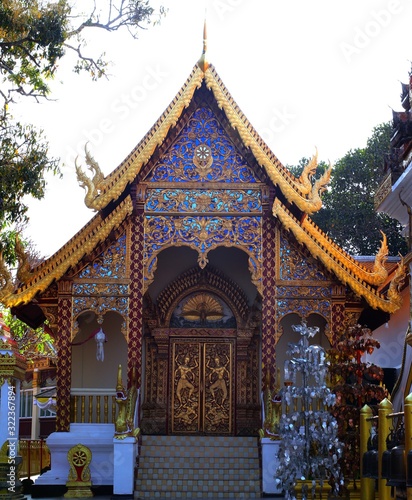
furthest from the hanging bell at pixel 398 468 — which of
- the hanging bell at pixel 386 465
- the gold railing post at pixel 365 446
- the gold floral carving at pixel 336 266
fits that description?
the gold floral carving at pixel 336 266

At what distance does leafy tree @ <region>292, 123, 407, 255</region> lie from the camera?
28.2 metres

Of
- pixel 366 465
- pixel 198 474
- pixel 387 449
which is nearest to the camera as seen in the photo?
pixel 387 449

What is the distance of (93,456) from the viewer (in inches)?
551

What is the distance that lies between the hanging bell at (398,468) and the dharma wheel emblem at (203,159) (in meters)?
7.64

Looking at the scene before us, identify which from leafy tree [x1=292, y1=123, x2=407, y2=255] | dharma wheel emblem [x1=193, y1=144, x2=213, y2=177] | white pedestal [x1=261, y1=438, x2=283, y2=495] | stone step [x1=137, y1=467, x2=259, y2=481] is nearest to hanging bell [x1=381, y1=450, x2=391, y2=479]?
white pedestal [x1=261, y1=438, x2=283, y2=495]

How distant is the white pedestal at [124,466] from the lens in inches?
517

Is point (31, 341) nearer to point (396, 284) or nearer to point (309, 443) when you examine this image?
point (396, 284)

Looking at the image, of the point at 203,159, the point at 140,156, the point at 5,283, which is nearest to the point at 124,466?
the point at 5,283

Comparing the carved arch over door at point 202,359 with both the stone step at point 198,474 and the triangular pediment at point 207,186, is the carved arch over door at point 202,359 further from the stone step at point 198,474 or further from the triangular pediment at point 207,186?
the triangular pediment at point 207,186

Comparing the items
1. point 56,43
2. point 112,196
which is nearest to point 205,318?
point 112,196

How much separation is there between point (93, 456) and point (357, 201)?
54.1ft

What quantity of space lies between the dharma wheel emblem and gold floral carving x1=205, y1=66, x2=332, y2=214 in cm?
57

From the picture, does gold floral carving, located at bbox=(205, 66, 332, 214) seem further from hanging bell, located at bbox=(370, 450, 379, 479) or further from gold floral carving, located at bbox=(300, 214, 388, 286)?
hanging bell, located at bbox=(370, 450, 379, 479)

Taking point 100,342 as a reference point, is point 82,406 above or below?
below
